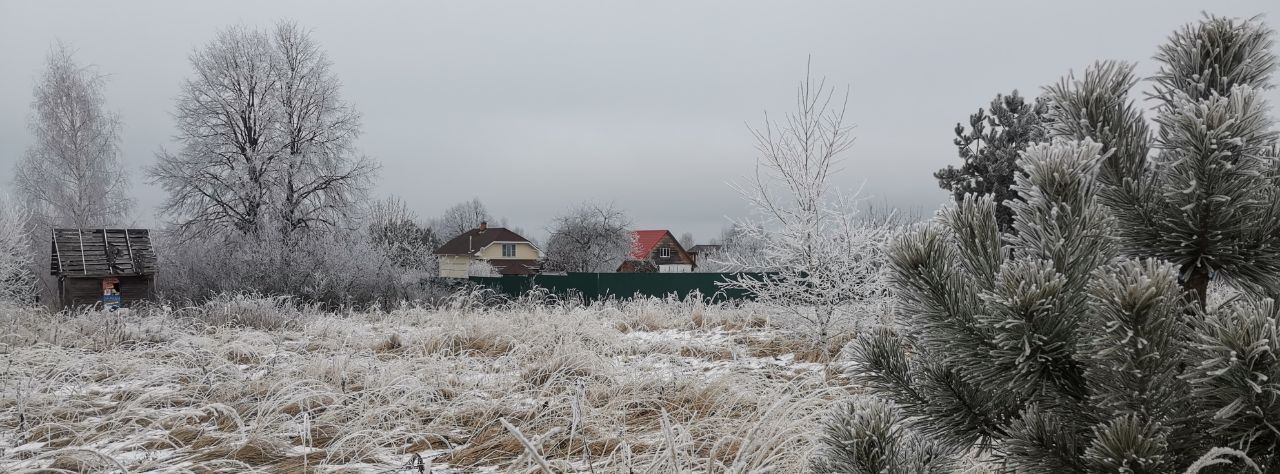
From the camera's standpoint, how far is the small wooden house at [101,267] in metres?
12.5

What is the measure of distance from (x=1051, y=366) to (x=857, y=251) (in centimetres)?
574

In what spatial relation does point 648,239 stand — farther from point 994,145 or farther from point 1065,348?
point 1065,348

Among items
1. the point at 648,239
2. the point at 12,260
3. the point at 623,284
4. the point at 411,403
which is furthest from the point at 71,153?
the point at 648,239

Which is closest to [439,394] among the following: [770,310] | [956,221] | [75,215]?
[956,221]

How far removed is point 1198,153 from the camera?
3.63 feet

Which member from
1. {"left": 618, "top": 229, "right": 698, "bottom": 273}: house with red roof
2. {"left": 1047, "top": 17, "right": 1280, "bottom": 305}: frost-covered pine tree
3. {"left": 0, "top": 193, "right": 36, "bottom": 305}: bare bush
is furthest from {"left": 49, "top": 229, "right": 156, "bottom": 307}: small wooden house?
{"left": 618, "top": 229, "right": 698, "bottom": 273}: house with red roof

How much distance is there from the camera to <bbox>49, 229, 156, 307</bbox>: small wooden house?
12.5 meters

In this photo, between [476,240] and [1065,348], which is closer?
[1065,348]

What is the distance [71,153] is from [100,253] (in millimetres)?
10816

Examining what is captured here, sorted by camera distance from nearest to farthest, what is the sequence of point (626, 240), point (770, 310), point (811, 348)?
point (811, 348)
point (770, 310)
point (626, 240)

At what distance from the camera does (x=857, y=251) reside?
6.71m

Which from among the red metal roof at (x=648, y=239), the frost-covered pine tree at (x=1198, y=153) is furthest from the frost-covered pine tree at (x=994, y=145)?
the red metal roof at (x=648, y=239)

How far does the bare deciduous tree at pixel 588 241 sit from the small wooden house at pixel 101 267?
21420mm

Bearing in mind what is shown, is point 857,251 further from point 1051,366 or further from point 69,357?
point 69,357
